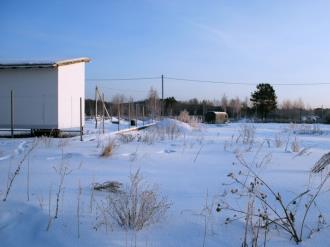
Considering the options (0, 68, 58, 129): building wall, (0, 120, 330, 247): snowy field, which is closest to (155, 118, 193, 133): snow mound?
(0, 68, 58, 129): building wall

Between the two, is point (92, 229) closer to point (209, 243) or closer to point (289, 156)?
point (209, 243)

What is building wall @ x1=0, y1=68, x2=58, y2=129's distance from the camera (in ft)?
53.3

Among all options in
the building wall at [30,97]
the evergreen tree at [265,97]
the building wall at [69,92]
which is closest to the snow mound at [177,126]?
the building wall at [69,92]

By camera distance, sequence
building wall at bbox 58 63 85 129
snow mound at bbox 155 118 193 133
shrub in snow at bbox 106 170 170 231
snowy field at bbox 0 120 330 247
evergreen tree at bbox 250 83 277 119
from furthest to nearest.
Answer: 1. evergreen tree at bbox 250 83 277 119
2. snow mound at bbox 155 118 193 133
3. building wall at bbox 58 63 85 129
4. shrub in snow at bbox 106 170 170 231
5. snowy field at bbox 0 120 330 247

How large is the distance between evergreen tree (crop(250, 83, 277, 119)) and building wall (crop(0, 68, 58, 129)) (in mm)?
33998

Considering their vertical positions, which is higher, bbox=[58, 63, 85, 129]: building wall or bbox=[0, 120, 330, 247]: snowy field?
bbox=[58, 63, 85, 129]: building wall

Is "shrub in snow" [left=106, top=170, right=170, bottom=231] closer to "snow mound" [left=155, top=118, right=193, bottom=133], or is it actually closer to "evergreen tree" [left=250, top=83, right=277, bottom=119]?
"snow mound" [left=155, top=118, right=193, bottom=133]

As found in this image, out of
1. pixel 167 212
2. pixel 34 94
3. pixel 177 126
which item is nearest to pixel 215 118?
pixel 177 126

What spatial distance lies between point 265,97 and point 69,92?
33.0 m

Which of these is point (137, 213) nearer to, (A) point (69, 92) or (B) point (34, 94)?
(B) point (34, 94)

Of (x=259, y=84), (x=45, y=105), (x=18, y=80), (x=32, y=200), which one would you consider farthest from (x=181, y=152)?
(x=259, y=84)

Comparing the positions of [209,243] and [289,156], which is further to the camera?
[289,156]

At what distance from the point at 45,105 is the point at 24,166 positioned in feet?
35.1

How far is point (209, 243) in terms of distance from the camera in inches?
116
